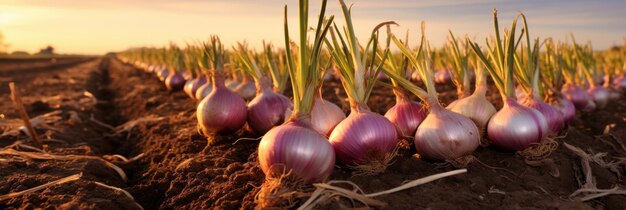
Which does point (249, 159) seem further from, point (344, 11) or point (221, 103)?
point (344, 11)

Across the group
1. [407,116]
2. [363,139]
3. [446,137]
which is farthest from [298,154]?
[407,116]

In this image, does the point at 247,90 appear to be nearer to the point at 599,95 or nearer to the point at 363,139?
the point at 363,139

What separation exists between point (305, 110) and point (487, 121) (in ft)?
4.34

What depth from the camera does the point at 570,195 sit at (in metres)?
2.43

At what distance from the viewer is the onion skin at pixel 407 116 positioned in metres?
2.73

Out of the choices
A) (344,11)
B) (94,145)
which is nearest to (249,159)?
(344,11)

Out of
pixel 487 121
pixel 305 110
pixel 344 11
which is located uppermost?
pixel 344 11

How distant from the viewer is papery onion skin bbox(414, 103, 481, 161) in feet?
7.80

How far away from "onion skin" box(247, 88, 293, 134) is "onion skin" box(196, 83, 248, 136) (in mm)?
95

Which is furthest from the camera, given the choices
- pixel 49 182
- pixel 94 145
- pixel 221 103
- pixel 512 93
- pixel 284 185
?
pixel 94 145

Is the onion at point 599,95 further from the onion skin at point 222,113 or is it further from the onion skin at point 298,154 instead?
the onion skin at point 298,154

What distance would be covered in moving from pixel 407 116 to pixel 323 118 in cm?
53

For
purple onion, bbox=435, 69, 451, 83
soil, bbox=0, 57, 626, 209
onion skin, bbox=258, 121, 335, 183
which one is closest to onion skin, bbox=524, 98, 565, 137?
soil, bbox=0, 57, 626, 209

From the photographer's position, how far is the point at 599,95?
20.4ft
